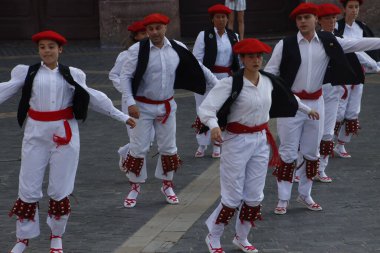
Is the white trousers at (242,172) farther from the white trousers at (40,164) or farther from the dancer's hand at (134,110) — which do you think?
the dancer's hand at (134,110)

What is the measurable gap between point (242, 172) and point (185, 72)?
2.23m

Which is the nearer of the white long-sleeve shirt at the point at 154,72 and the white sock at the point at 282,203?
the white sock at the point at 282,203

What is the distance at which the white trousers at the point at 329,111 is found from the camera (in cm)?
1230

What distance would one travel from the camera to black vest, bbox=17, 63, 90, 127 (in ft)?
30.5

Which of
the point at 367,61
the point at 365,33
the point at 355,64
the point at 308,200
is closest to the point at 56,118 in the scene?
the point at 308,200

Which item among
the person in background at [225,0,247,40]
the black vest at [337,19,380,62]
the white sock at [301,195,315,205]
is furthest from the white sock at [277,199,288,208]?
the person in background at [225,0,247,40]

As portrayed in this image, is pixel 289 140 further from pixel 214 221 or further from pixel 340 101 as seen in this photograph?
pixel 340 101

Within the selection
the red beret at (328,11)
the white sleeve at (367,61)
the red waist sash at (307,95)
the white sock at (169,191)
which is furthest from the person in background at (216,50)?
the red waist sash at (307,95)

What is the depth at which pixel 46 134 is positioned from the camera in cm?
933

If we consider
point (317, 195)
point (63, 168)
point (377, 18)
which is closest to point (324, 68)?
point (317, 195)

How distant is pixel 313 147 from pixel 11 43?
1538 centimetres

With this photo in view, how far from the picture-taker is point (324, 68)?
1097 cm

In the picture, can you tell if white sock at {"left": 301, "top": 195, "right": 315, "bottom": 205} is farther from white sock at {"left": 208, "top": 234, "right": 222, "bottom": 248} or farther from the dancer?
white sock at {"left": 208, "top": 234, "right": 222, "bottom": 248}

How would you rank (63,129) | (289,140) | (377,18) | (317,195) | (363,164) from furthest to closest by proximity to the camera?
(377,18) < (363,164) < (317,195) < (289,140) < (63,129)
